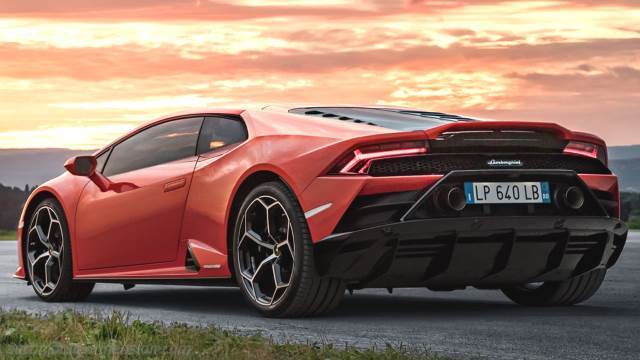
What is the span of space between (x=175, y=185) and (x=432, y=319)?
2.09m

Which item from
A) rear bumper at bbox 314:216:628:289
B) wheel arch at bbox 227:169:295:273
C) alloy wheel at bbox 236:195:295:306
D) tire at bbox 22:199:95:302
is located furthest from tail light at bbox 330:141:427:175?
tire at bbox 22:199:95:302

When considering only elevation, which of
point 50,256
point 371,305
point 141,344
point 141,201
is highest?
point 141,201

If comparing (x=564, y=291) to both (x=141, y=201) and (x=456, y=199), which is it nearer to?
(x=456, y=199)

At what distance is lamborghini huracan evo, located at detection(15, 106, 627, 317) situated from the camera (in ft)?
23.6

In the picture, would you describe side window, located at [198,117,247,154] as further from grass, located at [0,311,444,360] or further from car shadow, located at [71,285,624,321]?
grass, located at [0,311,444,360]

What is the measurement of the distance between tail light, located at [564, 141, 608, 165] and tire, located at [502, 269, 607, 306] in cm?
85

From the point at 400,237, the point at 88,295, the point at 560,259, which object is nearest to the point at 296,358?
the point at 400,237

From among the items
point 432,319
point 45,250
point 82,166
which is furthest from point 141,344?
point 45,250

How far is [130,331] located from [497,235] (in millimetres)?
2345

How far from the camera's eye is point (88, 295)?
1006 centimetres

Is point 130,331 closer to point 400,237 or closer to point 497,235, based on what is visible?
point 400,237

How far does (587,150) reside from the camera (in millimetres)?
7902

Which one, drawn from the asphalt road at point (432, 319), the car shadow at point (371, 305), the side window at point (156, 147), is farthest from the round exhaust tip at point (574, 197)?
the side window at point (156, 147)

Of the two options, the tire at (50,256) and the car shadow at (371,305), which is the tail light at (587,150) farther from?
the tire at (50,256)
